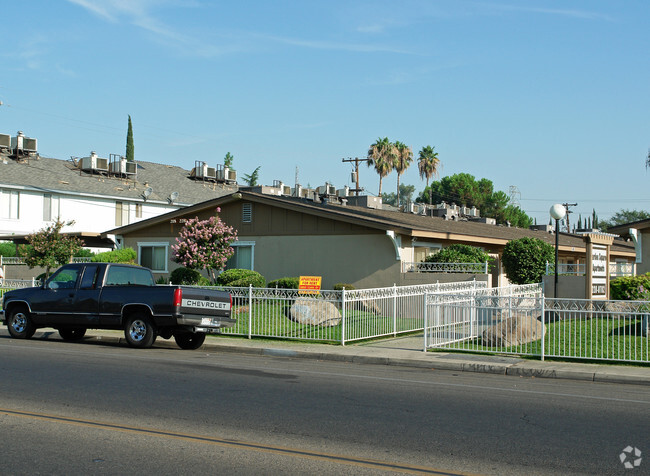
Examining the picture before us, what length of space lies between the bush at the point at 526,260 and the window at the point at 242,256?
1083 cm

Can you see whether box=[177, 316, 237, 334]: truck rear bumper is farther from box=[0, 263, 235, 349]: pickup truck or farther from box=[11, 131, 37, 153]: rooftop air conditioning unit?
box=[11, 131, 37, 153]: rooftop air conditioning unit

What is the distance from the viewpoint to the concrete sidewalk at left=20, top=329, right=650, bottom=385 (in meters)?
13.0

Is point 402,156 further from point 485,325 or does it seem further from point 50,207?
point 485,325

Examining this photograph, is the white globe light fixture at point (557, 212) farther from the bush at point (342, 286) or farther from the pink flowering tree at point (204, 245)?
the pink flowering tree at point (204, 245)

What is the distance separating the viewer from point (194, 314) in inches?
640

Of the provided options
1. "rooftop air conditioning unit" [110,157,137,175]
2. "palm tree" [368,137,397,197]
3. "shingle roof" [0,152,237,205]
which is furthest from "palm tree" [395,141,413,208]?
"rooftop air conditioning unit" [110,157,137,175]

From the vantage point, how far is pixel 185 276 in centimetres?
2791

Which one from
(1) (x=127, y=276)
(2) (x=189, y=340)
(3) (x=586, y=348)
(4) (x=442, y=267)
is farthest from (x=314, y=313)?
(4) (x=442, y=267)

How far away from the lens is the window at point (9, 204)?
42.1m

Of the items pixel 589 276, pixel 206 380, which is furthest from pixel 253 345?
pixel 589 276

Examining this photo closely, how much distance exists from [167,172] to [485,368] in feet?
151

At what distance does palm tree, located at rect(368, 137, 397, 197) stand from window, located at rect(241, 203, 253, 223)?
1657 inches

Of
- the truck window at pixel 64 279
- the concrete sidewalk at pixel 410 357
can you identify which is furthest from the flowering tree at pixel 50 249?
the truck window at pixel 64 279

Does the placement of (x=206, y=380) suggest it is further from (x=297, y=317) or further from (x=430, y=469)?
(x=297, y=317)
